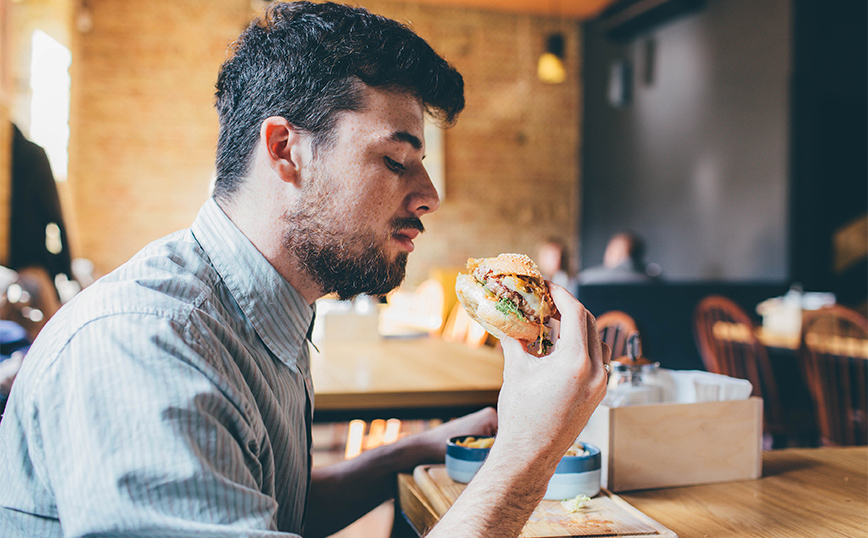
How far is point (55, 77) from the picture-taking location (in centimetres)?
526

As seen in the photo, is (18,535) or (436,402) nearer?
(18,535)

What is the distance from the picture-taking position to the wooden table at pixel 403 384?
174cm

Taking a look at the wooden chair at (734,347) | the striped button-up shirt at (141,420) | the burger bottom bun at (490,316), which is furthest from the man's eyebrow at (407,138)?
the wooden chair at (734,347)

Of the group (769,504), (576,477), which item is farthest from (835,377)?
(576,477)

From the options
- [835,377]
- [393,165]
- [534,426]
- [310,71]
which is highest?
[310,71]

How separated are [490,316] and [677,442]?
36 cm

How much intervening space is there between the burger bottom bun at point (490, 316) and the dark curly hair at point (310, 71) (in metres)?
0.32

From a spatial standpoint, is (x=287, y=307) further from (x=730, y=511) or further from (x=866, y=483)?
(x=866, y=483)

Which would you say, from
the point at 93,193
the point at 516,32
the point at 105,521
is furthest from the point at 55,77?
the point at 105,521

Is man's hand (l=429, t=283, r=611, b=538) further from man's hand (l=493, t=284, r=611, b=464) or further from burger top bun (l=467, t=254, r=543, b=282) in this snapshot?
burger top bun (l=467, t=254, r=543, b=282)

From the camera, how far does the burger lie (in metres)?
0.94

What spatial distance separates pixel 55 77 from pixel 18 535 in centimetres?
565

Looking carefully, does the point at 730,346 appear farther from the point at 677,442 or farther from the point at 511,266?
the point at 511,266

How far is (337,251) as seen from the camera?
37.1 inches
